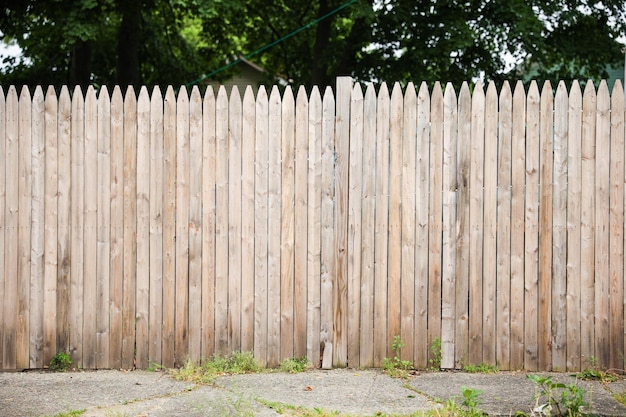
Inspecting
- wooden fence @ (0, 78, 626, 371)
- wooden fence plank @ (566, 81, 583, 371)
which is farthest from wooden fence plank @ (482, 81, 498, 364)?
wooden fence plank @ (566, 81, 583, 371)

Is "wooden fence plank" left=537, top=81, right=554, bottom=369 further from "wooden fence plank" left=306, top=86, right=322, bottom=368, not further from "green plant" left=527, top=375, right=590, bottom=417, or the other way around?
"wooden fence plank" left=306, top=86, right=322, bottom=368

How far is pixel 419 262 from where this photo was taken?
551 centimetres

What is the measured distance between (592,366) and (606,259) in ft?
2.64

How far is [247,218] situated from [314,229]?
508mm

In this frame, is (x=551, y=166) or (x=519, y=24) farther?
(x=519, y=24)

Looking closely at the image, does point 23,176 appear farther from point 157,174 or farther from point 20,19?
point 20,19

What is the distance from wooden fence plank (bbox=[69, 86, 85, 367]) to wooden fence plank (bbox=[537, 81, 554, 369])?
11.2ft

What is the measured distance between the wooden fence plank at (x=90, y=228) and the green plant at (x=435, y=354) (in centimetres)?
254

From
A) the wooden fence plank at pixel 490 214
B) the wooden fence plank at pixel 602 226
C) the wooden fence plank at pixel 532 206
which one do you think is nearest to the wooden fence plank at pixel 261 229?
the wooden fence plank at pixel 490 214

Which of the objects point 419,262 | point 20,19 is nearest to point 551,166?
point 419,262

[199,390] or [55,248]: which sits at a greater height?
[55,248]

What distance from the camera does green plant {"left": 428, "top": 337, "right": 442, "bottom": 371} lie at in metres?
5.51

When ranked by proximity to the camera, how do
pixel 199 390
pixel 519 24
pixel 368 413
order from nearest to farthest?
1. pixel 368 413
2. pixel 199 390
3. pixel 519 24

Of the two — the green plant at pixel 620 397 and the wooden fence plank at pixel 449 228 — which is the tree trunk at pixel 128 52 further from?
the green plant at pixel 620 397
